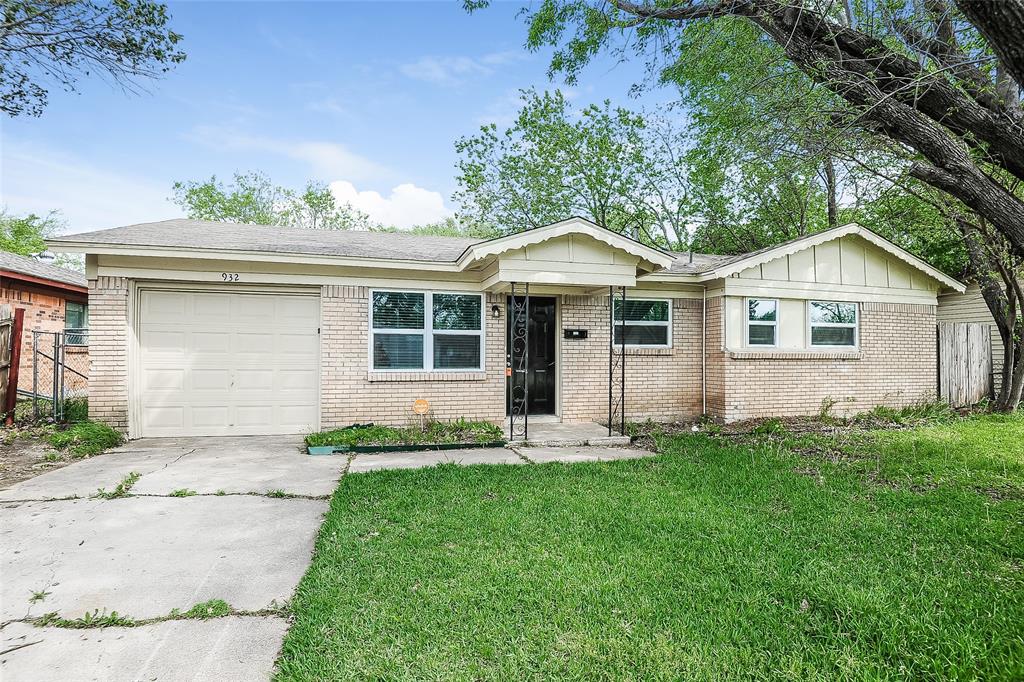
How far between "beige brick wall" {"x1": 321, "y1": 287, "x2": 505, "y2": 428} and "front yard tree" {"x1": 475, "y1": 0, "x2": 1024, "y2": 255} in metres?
5.74

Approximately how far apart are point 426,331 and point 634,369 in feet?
12.8

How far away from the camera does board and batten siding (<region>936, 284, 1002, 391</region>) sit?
1226 cm

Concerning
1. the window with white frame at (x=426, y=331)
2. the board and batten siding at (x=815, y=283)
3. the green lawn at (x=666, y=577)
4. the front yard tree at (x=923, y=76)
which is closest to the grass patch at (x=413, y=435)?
the window with white frame at (x=426, y=331)

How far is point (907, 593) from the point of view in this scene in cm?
315

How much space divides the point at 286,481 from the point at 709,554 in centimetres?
436

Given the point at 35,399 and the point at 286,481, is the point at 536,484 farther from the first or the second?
the point at 35,399

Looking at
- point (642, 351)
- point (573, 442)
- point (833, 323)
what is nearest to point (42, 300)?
point (573, 442)

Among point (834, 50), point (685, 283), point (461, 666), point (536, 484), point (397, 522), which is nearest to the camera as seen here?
point (461, 666)

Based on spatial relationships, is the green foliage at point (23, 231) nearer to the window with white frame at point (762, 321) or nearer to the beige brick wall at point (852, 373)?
the window with white frame at point (762, 321)

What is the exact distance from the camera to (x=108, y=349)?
7438 millimetres

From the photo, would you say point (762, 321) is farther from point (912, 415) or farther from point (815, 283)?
point (912, 415)

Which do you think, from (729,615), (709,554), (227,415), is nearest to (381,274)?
(227,415)

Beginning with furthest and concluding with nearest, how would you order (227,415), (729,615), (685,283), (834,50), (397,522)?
1. (685,283)
2. (227,415)
3. (834,50)
4. (397,522)
5. (729,615)

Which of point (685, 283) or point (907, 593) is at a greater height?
point (685, 283)
